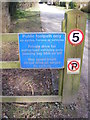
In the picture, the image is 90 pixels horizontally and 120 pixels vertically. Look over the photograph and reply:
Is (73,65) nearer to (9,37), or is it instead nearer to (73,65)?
(73,65)

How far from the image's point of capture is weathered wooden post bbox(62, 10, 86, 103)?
6.99ft

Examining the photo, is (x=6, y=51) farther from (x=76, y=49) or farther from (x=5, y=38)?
(x=76, y=49)

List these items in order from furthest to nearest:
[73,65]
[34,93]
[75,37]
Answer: [34,93] < [73,65] < [75,37]

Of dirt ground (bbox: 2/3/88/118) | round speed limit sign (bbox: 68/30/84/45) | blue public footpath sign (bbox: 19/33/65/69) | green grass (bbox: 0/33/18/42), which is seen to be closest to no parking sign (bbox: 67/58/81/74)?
blue public footpath sign (bbox: 19/33/65/69)

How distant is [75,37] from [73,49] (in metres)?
0.19

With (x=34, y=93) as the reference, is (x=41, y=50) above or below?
above

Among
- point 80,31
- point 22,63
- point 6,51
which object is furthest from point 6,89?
point 6,51

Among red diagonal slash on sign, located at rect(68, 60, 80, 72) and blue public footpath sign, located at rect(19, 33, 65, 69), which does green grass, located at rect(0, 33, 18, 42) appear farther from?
red diagonal slash on sign, located at rect(68, 60, 80, 72)

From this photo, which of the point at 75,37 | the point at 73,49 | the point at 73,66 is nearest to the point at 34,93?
the point at 73,66

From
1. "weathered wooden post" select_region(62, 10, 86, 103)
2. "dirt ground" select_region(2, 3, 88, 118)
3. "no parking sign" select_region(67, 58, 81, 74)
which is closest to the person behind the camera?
"weathered wooden post" select_region(62, 10, 86, 103)

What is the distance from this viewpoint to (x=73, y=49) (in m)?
2.29

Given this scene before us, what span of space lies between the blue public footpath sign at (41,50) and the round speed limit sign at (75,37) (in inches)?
4.3

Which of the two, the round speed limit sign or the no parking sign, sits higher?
the round speed limit sign

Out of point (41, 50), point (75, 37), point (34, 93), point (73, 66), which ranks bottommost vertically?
point (34, 93)
